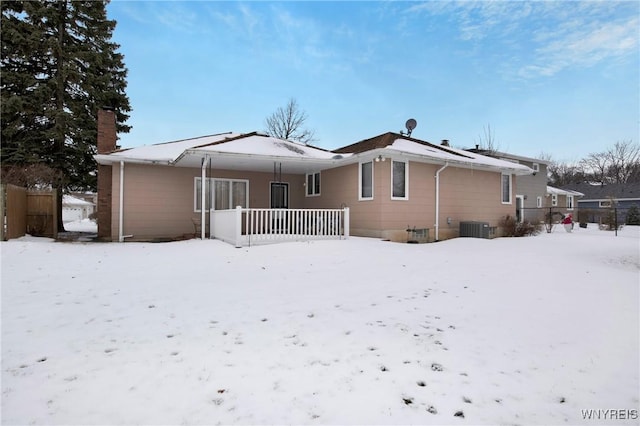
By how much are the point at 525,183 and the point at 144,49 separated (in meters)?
24.9

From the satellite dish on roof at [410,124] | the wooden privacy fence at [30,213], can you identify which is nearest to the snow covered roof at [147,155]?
the wooden privacy fence at [30,213]

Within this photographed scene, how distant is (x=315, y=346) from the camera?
126 inches

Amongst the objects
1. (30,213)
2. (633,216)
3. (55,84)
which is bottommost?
(633,216)

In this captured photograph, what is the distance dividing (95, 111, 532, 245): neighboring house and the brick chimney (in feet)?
0.12

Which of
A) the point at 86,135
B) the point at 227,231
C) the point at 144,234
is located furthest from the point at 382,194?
the point at 86,135

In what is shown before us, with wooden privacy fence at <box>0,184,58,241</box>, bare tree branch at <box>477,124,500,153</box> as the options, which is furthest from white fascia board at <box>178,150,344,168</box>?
bare tree branch at <box>477,124,500,153</box>

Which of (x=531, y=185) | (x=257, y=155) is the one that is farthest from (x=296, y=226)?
(x=531, y=185)

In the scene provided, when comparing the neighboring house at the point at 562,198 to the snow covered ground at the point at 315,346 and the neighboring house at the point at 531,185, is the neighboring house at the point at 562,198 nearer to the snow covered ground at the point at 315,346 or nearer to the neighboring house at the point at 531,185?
the neighboring house at the point at 531,185

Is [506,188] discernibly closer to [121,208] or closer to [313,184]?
[313,184]

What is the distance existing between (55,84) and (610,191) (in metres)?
47.3

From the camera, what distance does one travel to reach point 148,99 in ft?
68.7

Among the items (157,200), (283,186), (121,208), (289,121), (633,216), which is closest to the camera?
(121,208)

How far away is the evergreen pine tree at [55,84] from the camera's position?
15.3 metres

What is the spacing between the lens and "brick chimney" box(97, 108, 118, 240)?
1327 cm
